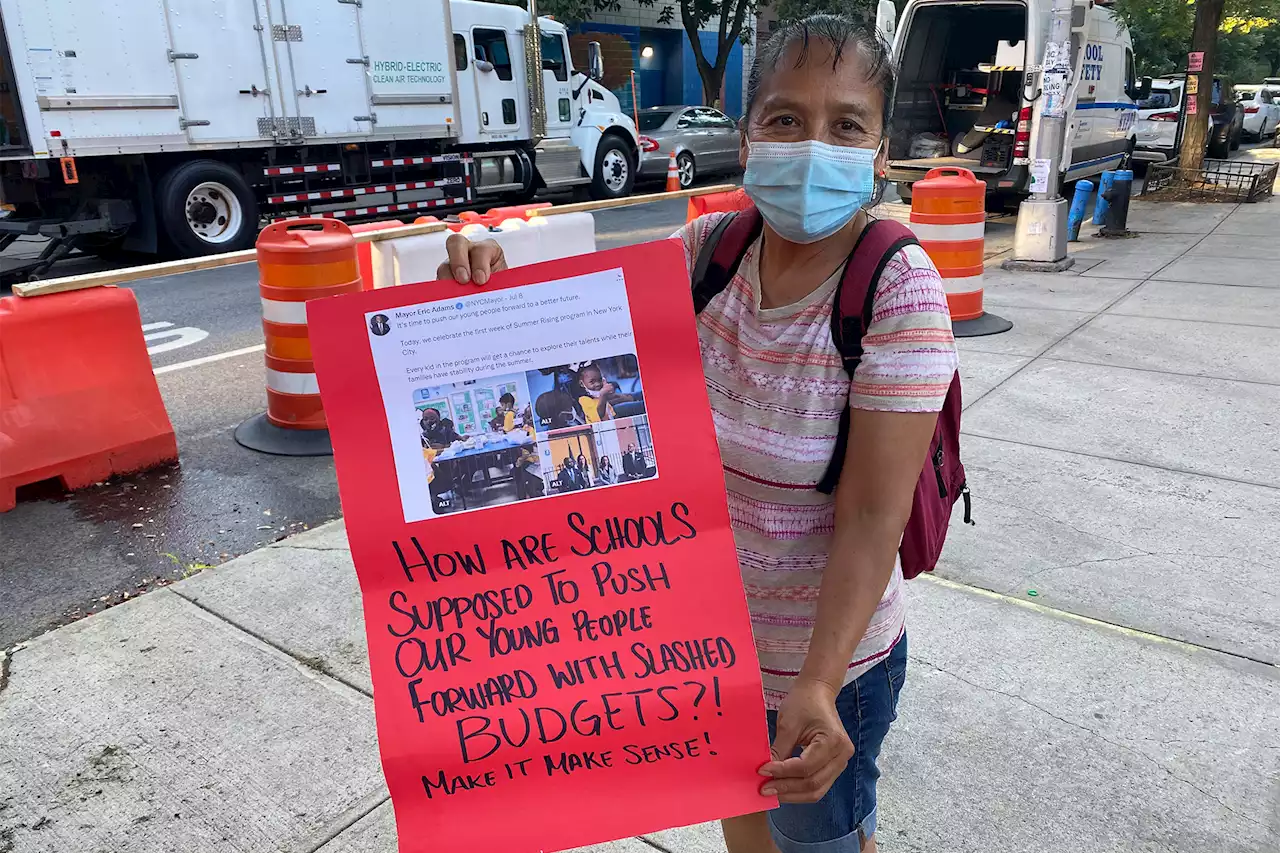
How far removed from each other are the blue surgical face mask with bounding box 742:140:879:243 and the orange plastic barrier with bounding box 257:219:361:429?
13.3 feet

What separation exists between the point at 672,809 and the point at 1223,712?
2.16 meters

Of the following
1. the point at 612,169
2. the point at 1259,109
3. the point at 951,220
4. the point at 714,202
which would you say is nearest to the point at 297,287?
the point at 714,202

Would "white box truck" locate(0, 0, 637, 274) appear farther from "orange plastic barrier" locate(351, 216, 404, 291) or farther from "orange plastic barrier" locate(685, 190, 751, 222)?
"orange plastic barrier" locate(685, 190, 751, 222)

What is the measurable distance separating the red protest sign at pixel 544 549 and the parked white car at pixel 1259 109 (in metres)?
32.8

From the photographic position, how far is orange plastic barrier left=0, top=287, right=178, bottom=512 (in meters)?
4.57

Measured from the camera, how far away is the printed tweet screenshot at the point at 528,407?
1.45 meters

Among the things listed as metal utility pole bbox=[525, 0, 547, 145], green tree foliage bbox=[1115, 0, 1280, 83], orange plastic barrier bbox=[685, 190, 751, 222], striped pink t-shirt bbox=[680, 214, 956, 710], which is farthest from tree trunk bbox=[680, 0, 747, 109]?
striped pink t-shirt bbox=[680, 214, 956, 710]

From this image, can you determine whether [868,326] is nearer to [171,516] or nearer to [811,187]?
[811,187]

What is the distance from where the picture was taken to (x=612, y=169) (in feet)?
57.1

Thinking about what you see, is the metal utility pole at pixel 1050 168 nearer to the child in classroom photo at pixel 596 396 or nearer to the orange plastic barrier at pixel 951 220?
the orange plastic barrier at pixel 951 220

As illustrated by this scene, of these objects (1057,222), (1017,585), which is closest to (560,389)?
(1017,585)

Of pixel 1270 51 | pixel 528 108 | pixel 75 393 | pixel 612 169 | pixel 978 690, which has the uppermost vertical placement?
pixel 1270 51

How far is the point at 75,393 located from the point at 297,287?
3.98ft

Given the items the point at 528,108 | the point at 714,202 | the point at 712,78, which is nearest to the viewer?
the point at 714,202
